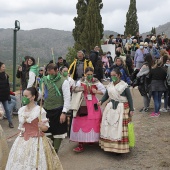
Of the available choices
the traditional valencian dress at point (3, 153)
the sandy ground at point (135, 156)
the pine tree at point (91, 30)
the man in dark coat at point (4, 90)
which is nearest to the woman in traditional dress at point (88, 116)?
the sandy ground at point (135, 156)

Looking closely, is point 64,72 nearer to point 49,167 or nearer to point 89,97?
point 89,97

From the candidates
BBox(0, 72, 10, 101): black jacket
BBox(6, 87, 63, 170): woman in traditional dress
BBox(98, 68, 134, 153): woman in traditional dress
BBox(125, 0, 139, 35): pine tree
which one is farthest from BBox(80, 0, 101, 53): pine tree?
BBox(125, 0, 139, 35): pine tree

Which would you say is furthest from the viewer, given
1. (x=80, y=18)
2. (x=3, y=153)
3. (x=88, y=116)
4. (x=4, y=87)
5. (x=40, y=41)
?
(x=40, y=41)

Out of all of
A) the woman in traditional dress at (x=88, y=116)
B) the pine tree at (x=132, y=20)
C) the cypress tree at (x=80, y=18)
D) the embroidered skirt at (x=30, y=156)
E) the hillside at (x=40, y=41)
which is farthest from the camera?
the hillside at (x=40, y=41)

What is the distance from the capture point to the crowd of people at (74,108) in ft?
15.0

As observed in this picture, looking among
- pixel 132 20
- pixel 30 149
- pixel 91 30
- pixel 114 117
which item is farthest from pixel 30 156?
pixel 132 20

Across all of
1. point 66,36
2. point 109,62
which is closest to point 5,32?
point 66,36

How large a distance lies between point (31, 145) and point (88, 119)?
1999 millimetres

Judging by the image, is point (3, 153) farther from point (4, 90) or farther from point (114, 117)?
point (4, 90)

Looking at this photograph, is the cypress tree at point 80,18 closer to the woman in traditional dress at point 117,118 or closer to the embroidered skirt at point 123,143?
the woman in traditional dress at point 117,118

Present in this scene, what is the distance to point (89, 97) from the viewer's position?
21.0ft

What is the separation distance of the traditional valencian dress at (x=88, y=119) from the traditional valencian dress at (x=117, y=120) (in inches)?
6.3

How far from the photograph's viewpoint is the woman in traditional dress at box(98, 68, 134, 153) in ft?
19.9

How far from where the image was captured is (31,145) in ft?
14.7
